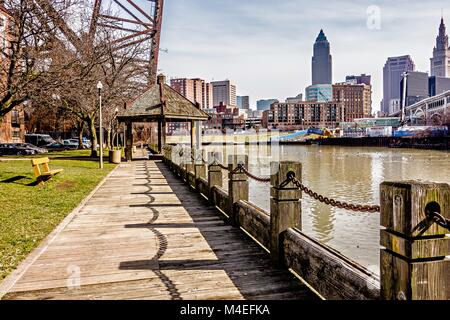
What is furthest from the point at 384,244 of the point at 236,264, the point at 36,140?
the point at 36,140

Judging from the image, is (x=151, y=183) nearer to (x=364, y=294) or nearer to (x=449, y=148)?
(x=364, y=294)

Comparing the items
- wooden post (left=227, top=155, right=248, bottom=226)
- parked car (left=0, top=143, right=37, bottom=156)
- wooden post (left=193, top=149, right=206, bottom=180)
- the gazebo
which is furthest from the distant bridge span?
wooden post (left=227, top=155, right=248, bottom=226)

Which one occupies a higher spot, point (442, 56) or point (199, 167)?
point (442, 56)

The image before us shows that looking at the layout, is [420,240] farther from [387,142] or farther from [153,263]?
[387,142]

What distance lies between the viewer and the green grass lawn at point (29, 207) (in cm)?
632

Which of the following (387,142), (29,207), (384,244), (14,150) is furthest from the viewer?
(387,142)

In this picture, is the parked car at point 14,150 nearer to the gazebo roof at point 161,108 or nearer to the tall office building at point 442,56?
the gazebo roof at point 161,108

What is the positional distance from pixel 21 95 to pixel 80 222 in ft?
30.0

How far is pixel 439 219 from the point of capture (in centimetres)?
260

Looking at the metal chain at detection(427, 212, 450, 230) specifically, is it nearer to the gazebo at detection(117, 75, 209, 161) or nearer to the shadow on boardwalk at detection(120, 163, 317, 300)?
the shadow on boardwalk at detection(120, 163, 317, 300)

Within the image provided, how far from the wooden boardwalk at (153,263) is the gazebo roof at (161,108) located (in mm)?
18094

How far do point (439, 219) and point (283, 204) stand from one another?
104 inches

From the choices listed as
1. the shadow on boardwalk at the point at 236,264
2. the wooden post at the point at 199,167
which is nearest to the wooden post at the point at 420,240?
the shadow on boardwalk at the point at 236,264

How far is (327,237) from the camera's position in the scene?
11.3m
